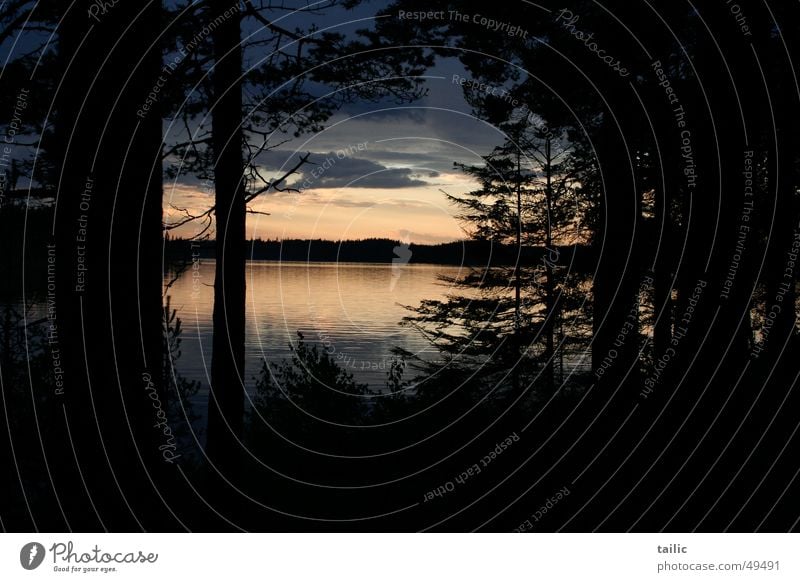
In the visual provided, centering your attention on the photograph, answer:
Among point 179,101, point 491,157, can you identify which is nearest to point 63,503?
point 179,101

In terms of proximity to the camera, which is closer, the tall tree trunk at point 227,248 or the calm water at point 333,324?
the tall tree trunk at point 227,248

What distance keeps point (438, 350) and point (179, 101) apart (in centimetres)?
921

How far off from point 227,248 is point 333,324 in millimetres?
34967

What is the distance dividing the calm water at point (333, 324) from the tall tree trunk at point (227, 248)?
296mm

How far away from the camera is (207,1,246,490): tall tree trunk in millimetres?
9016

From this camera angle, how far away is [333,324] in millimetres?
43969

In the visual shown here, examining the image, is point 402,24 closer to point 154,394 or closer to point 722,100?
point 722,100

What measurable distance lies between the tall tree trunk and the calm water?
0.30 meters

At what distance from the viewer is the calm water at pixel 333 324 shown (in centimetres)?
1750

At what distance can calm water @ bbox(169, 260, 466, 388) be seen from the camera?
17.5m

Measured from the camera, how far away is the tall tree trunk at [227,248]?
9016 mm

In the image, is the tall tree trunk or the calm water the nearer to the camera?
the tall tree trunk

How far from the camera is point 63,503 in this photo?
6.88 m

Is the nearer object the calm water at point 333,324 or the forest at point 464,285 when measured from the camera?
the forest at point 464,285
